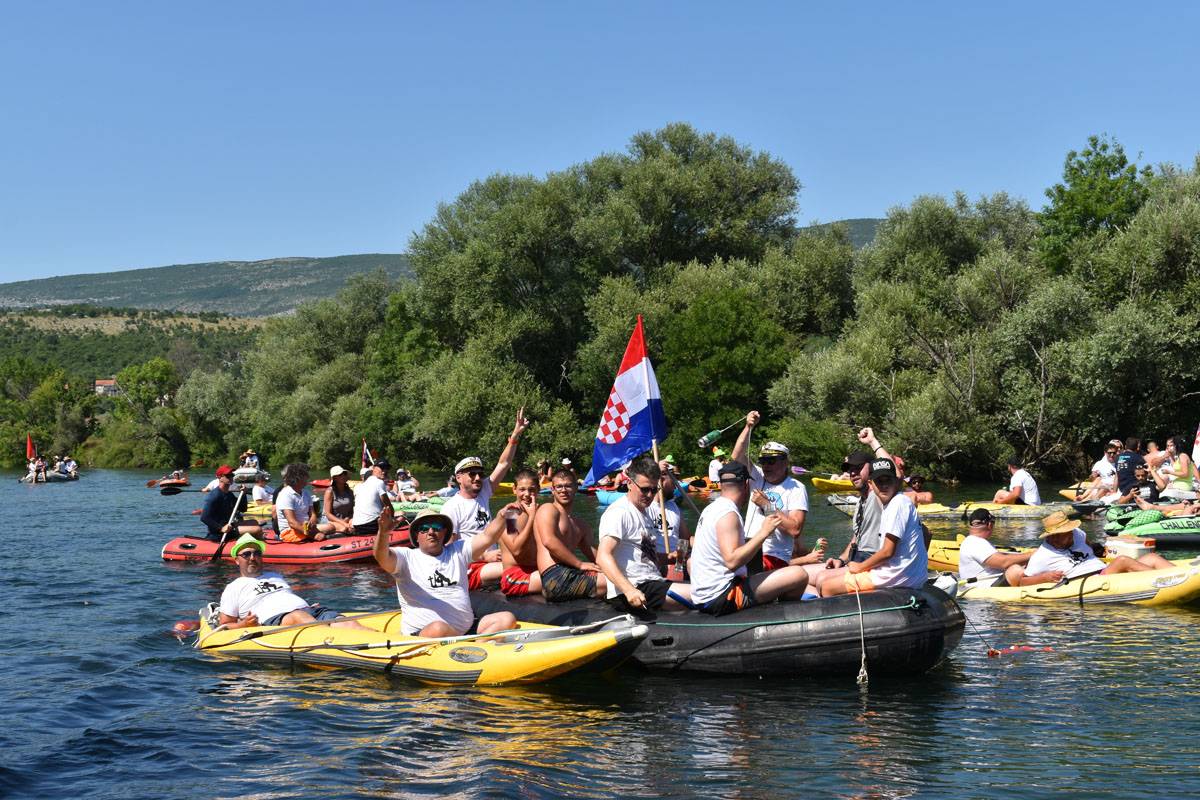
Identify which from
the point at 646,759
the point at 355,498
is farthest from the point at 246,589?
the point at 355,498

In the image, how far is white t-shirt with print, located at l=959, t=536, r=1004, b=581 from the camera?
550 inches

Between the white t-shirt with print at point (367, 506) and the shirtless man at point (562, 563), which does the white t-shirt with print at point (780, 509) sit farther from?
the white t-shirt with print at point (367, 506)

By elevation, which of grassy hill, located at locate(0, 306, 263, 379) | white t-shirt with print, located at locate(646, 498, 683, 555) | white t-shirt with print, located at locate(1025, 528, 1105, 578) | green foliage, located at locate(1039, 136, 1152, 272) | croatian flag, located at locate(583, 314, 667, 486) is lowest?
white t-shirt with print, located at locate(1025, 528, 1105, 578)

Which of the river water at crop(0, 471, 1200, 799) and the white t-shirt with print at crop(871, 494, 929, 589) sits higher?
the white t-shirt with print at crop(871, 494, 929, 589)

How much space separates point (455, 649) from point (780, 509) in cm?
335

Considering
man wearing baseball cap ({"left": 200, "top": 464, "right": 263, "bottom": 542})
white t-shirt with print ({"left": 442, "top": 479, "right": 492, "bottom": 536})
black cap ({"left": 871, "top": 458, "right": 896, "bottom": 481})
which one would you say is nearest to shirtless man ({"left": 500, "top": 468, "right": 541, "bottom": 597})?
white t-shirt with print ({"left": 442, "top": 479, "right": 492, "bottom": 536})

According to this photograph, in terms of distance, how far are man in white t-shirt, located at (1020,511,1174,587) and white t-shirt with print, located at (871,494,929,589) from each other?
4.01m

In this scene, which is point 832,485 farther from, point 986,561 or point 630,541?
point 630,541

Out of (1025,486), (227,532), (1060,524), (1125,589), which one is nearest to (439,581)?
(1060,524)

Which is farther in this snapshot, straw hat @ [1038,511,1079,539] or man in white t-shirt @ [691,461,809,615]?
straw hat @ [1038,511,1079,539]

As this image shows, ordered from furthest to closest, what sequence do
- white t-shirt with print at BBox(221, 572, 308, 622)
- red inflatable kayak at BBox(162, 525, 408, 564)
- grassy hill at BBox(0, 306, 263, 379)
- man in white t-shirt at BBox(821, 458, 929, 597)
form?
grassy hill at BBox(0, 306, 263, 379), red inflatable kayak at BBox(162, 525, 408, 564), white t-shirt with print at BBox(221, 572, 308, 622), man in white t-shirt at BBox(821, 458, 929, 597)

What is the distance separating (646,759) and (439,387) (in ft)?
111

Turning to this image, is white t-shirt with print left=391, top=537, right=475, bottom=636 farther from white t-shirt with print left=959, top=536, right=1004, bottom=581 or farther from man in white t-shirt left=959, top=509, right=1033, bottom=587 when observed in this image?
white t-shirt with print left=959, top=536, right=1004, bottom=581

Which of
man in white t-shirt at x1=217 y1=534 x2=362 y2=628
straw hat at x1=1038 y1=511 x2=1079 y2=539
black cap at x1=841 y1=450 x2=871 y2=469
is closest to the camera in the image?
black cap at x1=841 y1=450 x2=871 y2=469
